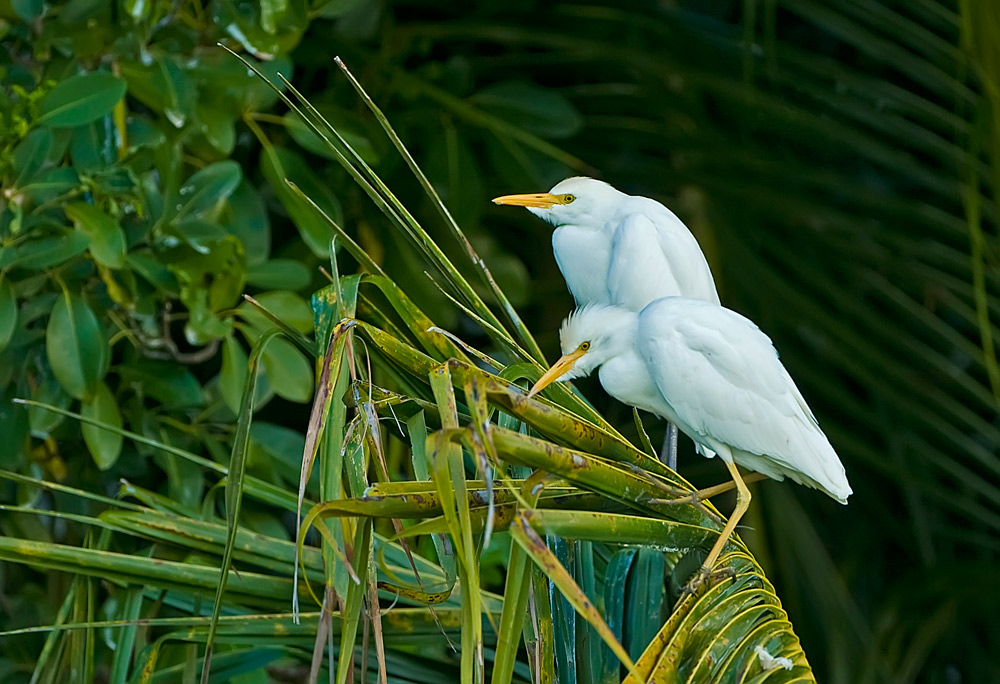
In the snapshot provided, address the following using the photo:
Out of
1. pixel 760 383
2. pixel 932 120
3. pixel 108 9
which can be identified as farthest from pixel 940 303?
pixel 108 9

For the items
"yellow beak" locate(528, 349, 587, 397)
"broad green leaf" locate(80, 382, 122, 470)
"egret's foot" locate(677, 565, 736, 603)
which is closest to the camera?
"egret's foot" locate(677, 565, 736, 603)

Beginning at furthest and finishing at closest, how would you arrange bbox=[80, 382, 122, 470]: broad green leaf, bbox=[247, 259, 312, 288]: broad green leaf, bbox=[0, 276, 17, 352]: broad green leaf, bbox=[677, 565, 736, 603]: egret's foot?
1. bbox=[247, 259, 312, 288]: broad green leaf
2. bbox=[80, 382, 122, 470]: broad green leaf
3. bbox=[0, 276, 17, 352]: broad green leaf
4. bbox=[677, 565, 736, 603]: egret's foot

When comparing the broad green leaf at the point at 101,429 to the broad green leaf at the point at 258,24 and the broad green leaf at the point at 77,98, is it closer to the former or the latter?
the broad green leaf at the point at 77,98

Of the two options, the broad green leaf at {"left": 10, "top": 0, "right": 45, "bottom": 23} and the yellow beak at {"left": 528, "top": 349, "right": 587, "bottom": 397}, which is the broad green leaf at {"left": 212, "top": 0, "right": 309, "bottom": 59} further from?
the yellow beak at {"left": 528, "top": 349, "right": 587, "bottom": 397}

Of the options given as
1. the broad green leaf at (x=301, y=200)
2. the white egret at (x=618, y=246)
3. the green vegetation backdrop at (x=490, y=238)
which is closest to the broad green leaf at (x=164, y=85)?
the green vegetation backdrop at (x=490, y=238)

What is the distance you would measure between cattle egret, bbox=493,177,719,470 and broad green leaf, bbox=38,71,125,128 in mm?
408

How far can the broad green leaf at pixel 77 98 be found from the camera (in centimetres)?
103

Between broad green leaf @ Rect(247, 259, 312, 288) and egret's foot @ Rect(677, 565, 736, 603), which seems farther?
broad green leaf @ Rect(247, 259, 312, 288)

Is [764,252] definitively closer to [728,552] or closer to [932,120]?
[932,120]

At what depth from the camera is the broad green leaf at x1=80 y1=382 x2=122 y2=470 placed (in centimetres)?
109

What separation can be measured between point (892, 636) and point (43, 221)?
4.00 ft

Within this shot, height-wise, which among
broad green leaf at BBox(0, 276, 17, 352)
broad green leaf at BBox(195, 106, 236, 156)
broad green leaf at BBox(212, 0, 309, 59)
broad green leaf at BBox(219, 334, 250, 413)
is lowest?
broad green leaf at BBox(219, 334, 250, 413)

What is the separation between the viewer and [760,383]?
0.85 meters

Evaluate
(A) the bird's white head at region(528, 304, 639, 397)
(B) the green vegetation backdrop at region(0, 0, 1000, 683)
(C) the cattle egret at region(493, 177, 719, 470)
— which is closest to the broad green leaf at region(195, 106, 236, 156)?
(B) the green vegetation backdrop at region(0, 0, 1000, 683)
